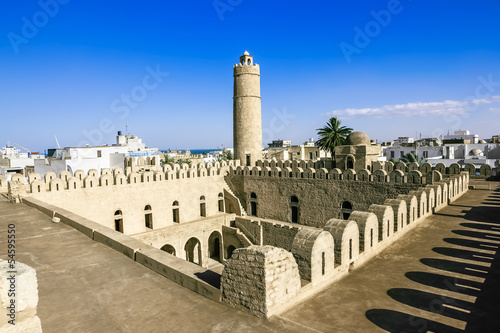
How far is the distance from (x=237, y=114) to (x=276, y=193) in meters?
8.02

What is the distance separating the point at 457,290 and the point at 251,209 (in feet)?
68.9

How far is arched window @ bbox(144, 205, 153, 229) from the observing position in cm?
2240

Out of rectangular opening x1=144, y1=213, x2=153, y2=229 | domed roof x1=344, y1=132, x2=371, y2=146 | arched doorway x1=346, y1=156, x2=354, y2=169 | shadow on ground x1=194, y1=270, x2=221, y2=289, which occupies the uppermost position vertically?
domed roof x1=344, y1=132, x2=371, y2=146

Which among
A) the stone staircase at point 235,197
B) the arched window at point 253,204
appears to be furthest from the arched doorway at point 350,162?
the stone staircase at point 235,197

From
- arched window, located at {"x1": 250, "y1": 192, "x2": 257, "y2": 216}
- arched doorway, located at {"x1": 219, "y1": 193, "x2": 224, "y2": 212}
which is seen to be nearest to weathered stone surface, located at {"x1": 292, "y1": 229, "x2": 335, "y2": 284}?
arched window, located at {"x1": 250, "y1": 192, "x2": 257, "y2": 216}

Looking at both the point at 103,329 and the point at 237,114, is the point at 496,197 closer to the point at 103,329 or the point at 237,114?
the point at 103,329

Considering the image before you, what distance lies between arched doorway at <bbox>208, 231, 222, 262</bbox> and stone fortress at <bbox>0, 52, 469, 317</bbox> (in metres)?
0.15


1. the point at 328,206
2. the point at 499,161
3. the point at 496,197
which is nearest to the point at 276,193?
the point at 328,206

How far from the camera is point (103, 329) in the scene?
4715mm

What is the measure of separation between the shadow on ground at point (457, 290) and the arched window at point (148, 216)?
18729 mm

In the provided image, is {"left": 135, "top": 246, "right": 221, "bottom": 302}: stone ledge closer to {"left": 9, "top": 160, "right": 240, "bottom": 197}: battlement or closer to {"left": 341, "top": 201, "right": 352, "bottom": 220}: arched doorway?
{"left": 9, "top": 160, "right": 240, "bottom": 197}: battlement

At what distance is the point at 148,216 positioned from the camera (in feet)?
75.8

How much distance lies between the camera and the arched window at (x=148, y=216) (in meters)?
22.4

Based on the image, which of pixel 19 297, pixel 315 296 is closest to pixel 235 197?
pixel 315 296
